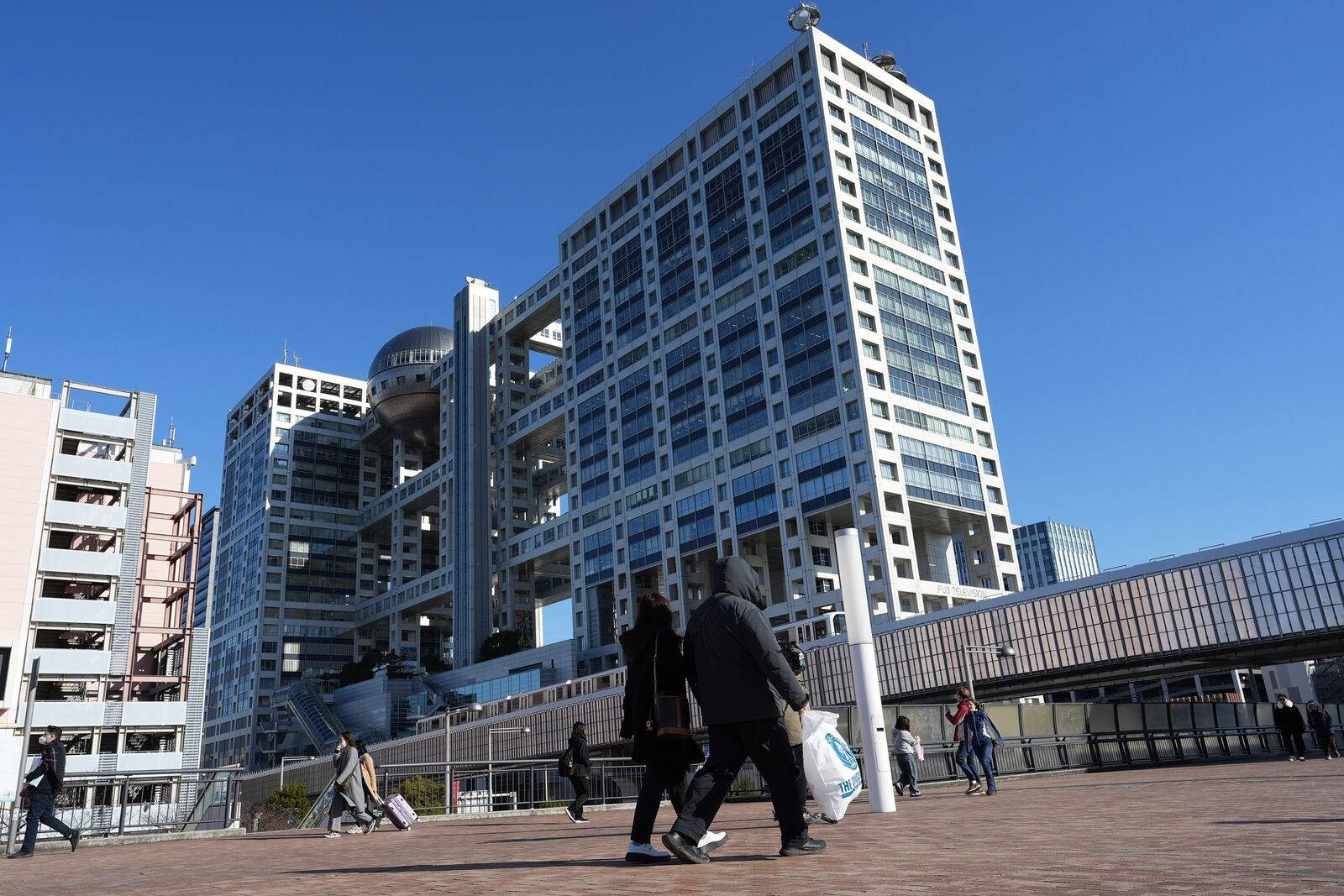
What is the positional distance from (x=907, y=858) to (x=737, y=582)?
218cm

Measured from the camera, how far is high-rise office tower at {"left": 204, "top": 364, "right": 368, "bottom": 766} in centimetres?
12231

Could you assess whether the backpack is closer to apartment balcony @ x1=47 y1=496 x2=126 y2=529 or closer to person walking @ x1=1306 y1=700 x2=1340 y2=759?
person walking @ x1=1306 y1=700 x2=1340 y2=759

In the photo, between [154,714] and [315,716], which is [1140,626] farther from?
[315,716]

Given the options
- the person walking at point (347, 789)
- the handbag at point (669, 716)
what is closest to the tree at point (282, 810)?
the person walking at point (347, 789)

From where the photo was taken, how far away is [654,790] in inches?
287

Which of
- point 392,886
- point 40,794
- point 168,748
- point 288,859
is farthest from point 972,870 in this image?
point 168,748

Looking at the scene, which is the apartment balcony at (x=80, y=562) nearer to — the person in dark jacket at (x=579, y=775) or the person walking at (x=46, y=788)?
the person walking at (x=46, y=788)

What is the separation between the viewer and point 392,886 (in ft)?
20.0

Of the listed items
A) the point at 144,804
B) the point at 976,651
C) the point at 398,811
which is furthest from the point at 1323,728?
the point at 976,651

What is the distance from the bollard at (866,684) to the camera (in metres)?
11.2

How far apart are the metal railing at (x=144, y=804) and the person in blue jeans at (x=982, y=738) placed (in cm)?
1397

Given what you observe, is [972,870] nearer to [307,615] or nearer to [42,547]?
[42,547]

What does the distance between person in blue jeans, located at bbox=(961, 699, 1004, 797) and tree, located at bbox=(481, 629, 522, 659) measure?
78.5 metres

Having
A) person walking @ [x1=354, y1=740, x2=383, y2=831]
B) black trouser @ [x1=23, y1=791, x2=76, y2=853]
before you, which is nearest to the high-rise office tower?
person walking @ [x1=354, y1=740, x2=383, y2=831]
